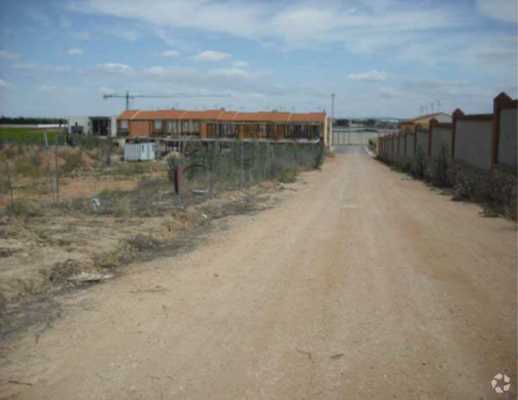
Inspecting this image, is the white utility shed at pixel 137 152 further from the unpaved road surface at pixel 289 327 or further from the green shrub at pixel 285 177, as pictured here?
the unpaved road surface at pixel 289 327

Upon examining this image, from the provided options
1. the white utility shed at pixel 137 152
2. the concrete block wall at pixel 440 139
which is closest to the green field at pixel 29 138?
the white utility shed at pixel 137 152

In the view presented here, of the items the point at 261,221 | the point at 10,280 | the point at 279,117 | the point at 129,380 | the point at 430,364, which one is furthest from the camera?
the point at 279,117

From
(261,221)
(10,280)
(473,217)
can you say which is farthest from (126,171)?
(10,280)

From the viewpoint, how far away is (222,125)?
233 feet

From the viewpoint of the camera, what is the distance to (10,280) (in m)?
7.59

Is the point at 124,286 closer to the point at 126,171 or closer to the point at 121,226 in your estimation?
the point at 121,226

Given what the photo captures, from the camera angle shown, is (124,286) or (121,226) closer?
(124,286)

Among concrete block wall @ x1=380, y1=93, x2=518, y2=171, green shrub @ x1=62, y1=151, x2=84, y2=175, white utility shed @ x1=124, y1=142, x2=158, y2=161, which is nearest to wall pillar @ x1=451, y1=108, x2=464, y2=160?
concrete block wall @ x1=380, y1=93, x2=518, y2=171

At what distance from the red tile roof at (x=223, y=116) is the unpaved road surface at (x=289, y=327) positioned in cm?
6090

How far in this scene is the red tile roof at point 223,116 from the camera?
232 feet

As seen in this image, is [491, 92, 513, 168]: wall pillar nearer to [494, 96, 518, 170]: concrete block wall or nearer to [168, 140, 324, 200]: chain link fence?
[494, 96, 518, 170]: concrete block wall

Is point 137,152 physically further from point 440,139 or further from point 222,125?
point 222,125

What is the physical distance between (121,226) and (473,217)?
808cm

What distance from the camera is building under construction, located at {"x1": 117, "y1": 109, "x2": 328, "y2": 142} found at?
6988 cm
